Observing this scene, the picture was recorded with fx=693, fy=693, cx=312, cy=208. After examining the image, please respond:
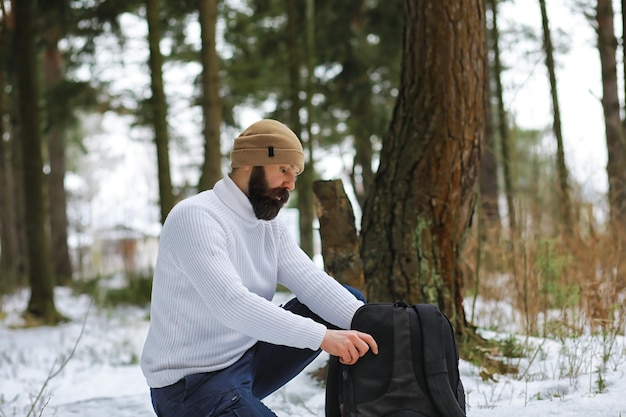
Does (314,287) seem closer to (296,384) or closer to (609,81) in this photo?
(296,384)

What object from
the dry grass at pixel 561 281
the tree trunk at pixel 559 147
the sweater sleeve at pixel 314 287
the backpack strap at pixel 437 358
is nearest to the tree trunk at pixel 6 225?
the tree trunk at pixel 559 147

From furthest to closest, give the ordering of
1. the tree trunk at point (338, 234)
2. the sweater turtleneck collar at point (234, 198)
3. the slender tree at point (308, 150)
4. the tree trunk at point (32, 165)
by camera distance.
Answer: the slender tree at point (308, 150) → the tree trunk at point (32, 165) → the tree trunk at point (338, 234) → the sweater turtleneck collar at point (234, 198)

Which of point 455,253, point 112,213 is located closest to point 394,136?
point 455,253

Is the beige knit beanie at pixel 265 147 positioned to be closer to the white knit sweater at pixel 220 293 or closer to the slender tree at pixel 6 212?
the white knit sweater at pixel 220 293

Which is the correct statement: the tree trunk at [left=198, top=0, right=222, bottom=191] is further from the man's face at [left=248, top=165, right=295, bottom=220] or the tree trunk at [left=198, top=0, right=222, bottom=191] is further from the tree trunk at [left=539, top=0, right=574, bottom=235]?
the man's face at [left=248, top=165, right=295, bottom=220]

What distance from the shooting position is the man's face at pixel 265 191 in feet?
8.29

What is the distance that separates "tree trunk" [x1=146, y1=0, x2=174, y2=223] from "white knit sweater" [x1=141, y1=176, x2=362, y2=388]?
488 centimetres

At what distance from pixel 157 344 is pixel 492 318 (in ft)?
10.3

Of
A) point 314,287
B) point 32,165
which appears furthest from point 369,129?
point 314,287

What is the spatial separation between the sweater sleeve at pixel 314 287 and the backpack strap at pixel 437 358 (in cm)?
29

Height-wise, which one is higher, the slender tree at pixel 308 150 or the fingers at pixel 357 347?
the slender tree at pixel 308 150

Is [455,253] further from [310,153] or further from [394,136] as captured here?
[310,153]

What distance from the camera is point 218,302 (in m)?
2.26

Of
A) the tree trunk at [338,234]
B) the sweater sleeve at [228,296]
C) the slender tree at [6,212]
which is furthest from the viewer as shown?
the slender tree at [6,212]
